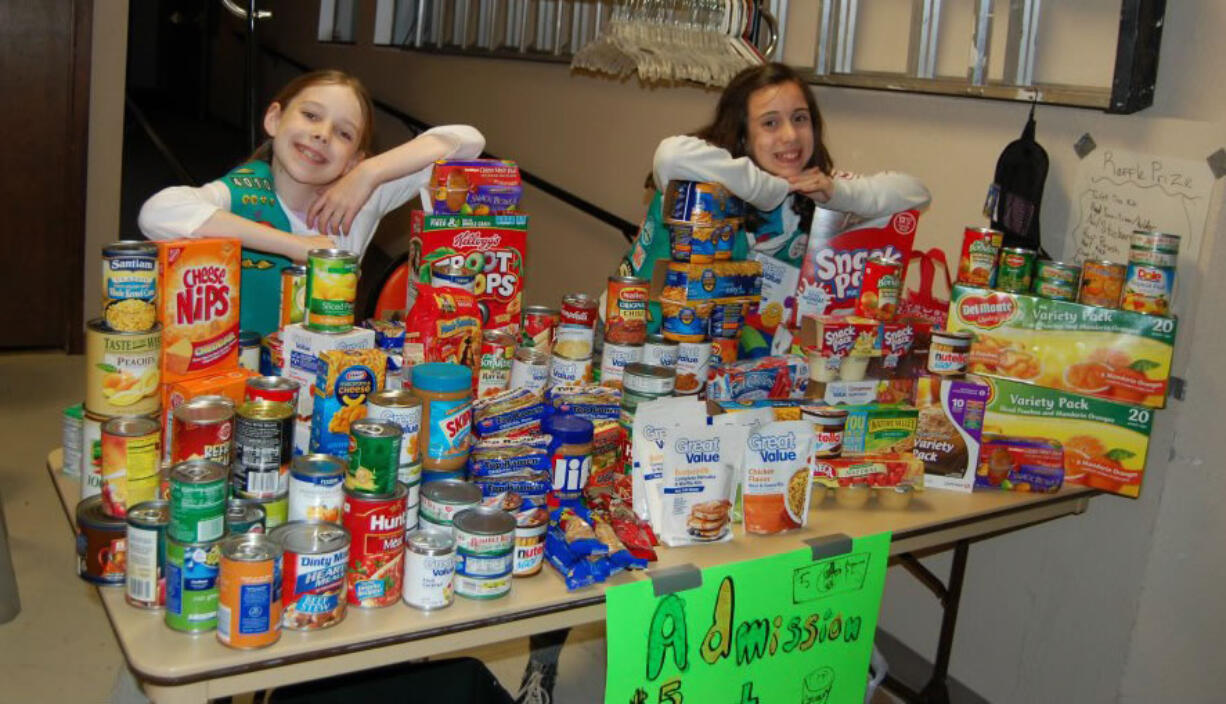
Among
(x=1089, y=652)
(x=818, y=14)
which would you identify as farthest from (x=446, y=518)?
(x=818, y=14)

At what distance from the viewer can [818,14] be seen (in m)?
3.13

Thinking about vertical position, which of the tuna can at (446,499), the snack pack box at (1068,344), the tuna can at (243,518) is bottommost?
the tuna can at (243,518)

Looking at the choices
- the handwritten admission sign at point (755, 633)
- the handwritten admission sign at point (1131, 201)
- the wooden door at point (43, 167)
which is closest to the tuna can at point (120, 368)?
the handwritten admission sign at point (755, 633)

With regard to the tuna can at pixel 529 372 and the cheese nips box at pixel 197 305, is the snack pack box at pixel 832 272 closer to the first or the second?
the tuna can at pixel 529 372

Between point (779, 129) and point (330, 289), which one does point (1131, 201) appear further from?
point (330, 289)

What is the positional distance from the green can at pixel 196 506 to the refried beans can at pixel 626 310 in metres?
0.86

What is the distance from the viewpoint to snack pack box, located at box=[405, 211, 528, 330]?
80.4 inches

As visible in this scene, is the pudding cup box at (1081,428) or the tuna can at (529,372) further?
the pudding cup box at (1081,428)

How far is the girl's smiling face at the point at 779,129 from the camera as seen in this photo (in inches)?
103

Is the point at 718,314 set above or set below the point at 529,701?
above

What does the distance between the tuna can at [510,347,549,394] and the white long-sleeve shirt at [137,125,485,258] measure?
0.57 m

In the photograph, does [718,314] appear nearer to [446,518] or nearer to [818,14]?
[446,518]

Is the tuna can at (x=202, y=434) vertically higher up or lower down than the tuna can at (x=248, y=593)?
higher up

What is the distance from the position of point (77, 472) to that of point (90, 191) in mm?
3392
